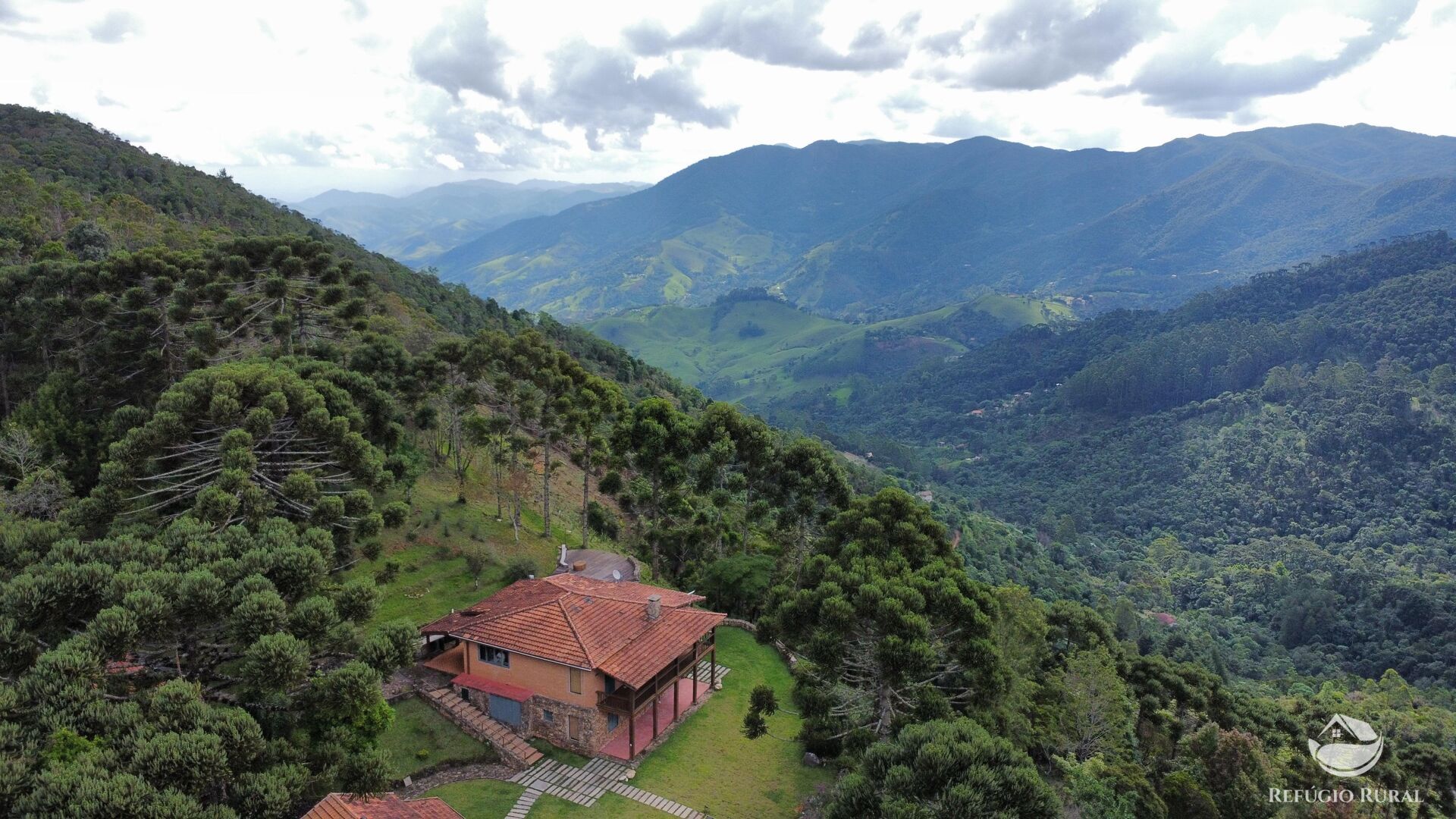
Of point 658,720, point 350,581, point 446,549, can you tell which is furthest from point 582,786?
point 446,549

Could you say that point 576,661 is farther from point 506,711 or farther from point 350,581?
point 350,581

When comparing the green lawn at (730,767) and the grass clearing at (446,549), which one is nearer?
the green lawn at (730,767)

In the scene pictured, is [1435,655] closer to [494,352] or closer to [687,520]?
[687,520]

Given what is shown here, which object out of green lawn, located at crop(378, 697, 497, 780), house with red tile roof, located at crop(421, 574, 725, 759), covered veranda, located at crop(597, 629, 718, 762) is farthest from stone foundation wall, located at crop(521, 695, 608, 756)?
green lawn, located at crop(378, 697, 497, 780)

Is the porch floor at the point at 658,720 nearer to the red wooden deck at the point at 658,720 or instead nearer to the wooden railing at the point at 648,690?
the red wooden deck at the point at 658,720

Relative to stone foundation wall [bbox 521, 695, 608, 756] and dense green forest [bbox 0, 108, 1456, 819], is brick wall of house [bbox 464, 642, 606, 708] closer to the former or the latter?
stone foundation wall [bbox 521, 695, 608, 756]

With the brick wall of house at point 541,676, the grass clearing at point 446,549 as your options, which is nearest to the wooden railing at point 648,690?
the brick wall of house at point 541,676
